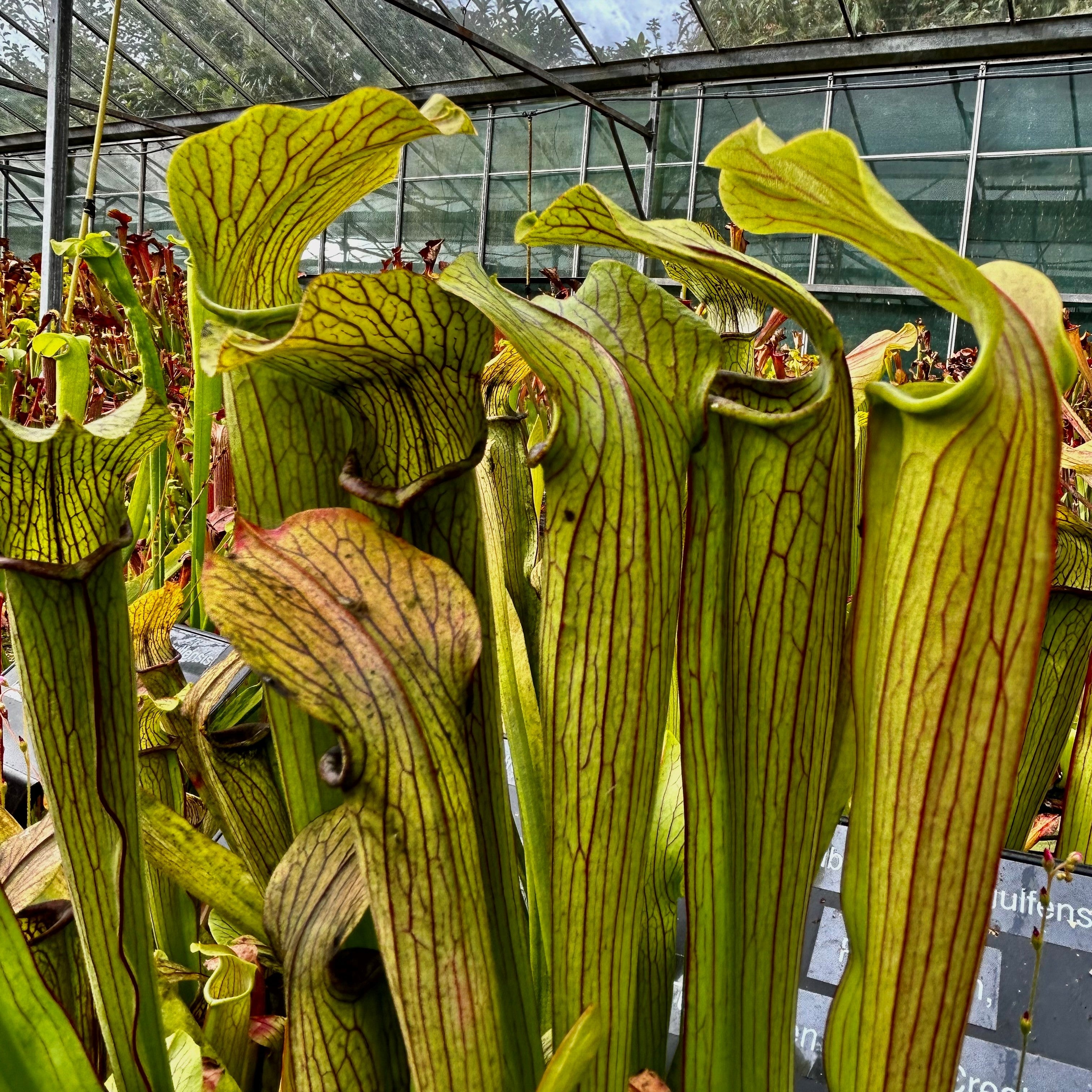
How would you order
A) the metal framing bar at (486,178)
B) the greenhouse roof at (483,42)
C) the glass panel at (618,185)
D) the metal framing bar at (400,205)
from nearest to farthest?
the greenhouse roof at (483,42) → the glass panel at (618,185) → the metal framing bar at (486,178) → the metal framing bar at (400,205)

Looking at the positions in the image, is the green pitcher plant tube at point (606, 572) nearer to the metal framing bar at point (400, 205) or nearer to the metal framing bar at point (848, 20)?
the metal framing bar at point (848, 20)

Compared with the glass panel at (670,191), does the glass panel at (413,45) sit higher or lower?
higher

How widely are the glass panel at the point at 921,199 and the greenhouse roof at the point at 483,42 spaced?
3.07 ft

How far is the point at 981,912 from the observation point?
0.33 m

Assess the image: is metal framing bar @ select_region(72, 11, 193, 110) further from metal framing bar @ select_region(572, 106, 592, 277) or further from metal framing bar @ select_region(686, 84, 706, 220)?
metal framing bar @ select_region(686, 84, 706, 220)

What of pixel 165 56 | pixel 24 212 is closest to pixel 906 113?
pixel 165 56

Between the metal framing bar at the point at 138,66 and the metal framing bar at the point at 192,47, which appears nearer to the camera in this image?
the metal framing bar at the point at 192,47

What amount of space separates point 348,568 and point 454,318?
0.34ft

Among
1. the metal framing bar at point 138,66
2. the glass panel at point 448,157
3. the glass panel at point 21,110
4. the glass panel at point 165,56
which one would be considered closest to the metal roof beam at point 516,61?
the glass panel at point 448,157

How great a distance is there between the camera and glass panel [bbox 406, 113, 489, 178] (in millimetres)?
9922

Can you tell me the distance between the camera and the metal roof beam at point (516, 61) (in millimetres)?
6902

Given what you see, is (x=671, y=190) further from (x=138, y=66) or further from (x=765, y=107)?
(x=138, y=66)

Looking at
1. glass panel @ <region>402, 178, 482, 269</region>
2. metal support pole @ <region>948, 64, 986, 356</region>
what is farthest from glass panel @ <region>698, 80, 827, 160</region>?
glass panel @ <region>402, 178, 482, 269</region>

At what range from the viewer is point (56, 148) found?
1.18 meters
